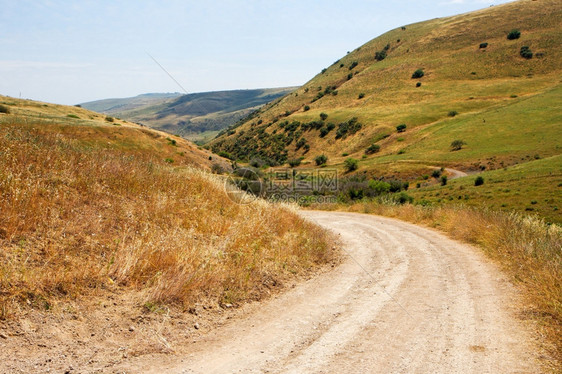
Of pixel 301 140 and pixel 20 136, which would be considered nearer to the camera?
pixel 20 136

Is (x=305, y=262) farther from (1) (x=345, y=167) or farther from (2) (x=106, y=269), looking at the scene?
(1) (x=345, y=167)

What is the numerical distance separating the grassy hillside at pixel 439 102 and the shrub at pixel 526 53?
4.71ft

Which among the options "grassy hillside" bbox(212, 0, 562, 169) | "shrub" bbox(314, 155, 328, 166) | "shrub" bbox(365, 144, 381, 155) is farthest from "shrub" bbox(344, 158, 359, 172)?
"shrub" bbox(314, 155, 328, 166)

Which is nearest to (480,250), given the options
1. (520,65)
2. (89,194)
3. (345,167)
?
(89,194)

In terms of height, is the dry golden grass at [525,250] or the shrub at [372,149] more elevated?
the shrub at [372,149]

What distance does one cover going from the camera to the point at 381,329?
5.10 m

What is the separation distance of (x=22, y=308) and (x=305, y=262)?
18.4 feet

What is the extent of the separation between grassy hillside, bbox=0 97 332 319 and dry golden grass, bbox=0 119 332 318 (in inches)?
0.8

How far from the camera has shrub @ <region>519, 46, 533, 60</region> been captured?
3672 inches

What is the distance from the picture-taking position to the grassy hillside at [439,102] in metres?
62.3

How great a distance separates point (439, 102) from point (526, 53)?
29.4 metres

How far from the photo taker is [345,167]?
219ft

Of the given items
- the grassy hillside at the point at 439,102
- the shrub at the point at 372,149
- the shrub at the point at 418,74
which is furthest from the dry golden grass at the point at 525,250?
the shrub at the point at 418,74

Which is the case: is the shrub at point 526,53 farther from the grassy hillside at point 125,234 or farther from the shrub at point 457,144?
the grassy hillside at point 125,234
